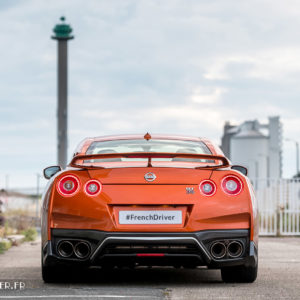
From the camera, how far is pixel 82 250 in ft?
22.4

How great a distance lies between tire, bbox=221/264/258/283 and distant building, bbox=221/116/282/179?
2821 inches

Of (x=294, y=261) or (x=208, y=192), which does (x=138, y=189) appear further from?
(x=294, y=261)

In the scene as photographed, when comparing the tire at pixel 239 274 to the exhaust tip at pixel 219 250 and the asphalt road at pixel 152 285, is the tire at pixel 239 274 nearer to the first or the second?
the asphalt road at pixel 152 285

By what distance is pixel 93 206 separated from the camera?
6.71 meters

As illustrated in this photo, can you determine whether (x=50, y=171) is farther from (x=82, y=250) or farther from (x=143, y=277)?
(x=143, y=277)

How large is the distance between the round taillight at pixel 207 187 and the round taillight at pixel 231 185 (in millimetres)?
95

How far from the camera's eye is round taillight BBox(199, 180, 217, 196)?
6.78m

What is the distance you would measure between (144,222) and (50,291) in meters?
1.03

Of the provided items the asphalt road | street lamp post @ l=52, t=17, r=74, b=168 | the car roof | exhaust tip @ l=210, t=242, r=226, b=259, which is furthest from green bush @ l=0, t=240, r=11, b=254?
street lamp post @ l=52, t=17, r=74, b=168

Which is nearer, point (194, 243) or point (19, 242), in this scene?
point (194, 243)

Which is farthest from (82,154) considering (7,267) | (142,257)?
(7,267)

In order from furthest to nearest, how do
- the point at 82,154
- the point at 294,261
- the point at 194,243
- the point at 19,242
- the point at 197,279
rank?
the point at 19,242
the point at 294,261
the point at 197,279
the point at 82,154
the point at 194,243

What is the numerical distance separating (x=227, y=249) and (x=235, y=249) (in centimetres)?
9

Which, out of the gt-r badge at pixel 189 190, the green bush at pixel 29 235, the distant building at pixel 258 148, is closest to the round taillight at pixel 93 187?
the gt-r badge at pixel 189 190
